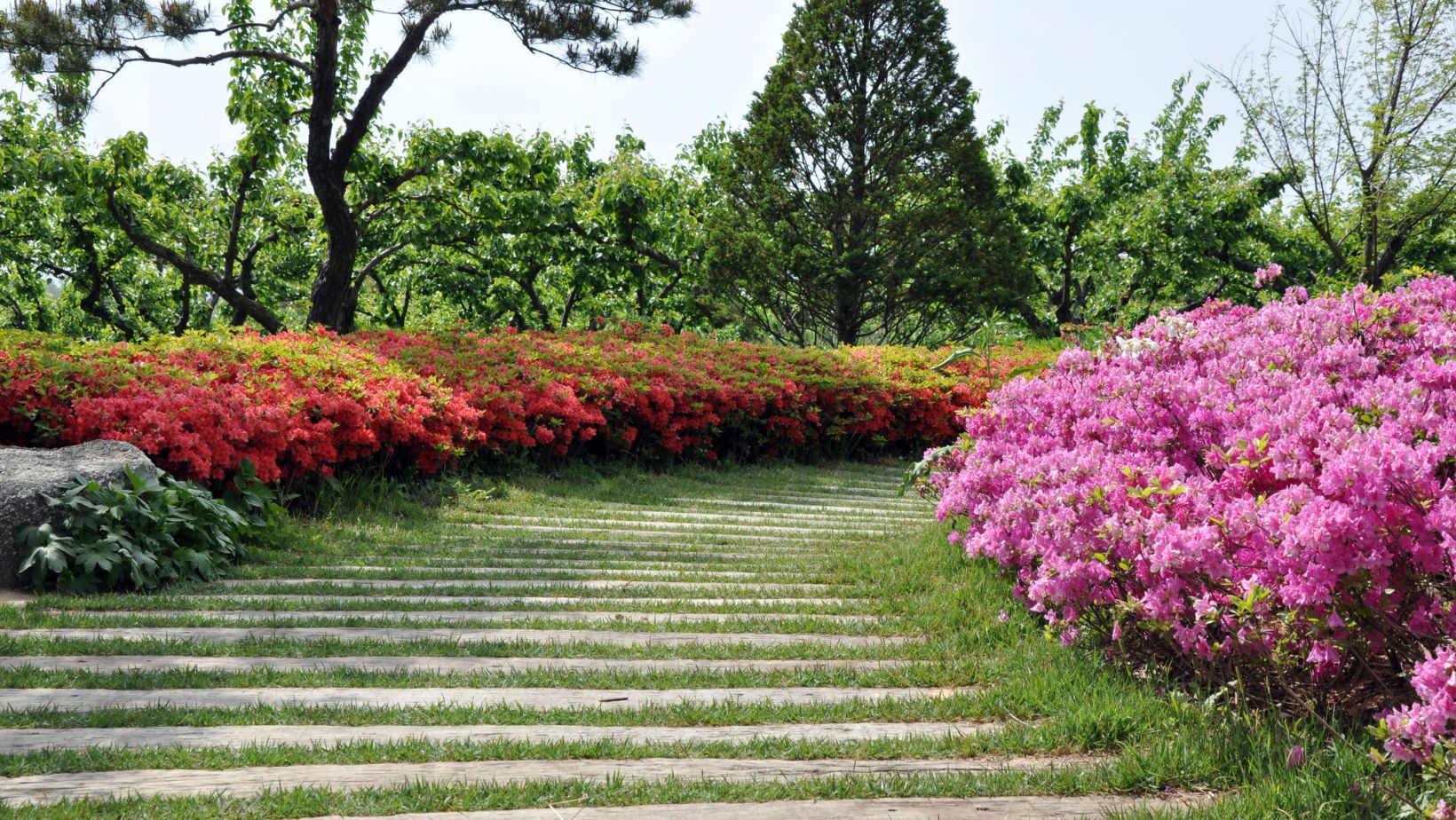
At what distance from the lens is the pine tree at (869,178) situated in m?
16.7

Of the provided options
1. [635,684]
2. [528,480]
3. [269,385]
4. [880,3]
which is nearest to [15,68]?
[269,385]

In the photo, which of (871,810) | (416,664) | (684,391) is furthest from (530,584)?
(684,391)

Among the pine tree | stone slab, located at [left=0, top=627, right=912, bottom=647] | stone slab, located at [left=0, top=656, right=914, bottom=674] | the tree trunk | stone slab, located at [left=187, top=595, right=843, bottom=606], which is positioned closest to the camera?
stone slab, located at [left=0, top=656, right=914, bottom=674]

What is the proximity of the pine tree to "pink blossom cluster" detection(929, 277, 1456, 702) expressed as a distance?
1149 centimetres

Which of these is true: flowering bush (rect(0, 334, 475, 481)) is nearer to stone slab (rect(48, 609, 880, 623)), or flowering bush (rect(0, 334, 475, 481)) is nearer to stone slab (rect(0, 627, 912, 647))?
stone slab (rect(48, 609, 880, 623))

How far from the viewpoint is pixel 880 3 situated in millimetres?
16688

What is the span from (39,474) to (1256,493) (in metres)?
5.95

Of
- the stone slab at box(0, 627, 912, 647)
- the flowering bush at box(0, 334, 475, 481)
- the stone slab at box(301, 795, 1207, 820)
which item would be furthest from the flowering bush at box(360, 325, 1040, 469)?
the stone slab at box(301, 795, 1207, 820)

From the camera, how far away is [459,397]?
8812 mm

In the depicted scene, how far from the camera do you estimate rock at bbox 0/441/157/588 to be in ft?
17.4

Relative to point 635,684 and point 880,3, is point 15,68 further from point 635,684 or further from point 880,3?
point 635,684

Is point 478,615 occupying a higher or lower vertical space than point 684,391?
lower

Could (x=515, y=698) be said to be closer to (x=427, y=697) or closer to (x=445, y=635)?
(x=427, y=697)

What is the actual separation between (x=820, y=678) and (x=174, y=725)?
2.32m
